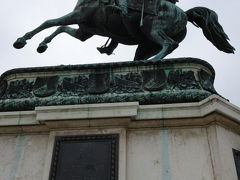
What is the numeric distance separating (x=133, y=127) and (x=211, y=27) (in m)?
3.42

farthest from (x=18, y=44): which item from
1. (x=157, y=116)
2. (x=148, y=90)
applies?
(x=157, y=116)

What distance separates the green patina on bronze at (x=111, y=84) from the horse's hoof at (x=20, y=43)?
116 cm

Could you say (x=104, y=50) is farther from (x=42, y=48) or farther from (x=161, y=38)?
(x=161, y=38)

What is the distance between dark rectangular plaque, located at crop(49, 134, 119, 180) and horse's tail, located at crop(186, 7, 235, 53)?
3548 millimetres

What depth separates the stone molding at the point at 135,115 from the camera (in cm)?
471

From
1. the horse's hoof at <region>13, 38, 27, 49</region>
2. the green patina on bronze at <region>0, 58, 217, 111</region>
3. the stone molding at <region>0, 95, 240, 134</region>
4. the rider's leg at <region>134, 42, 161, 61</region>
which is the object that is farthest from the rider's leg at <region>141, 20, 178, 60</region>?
the horse's hoof at <region>13, 38, 27, 49</region>

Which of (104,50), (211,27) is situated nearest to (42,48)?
(104,50)

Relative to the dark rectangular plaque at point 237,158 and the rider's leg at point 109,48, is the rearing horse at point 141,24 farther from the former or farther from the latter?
the dark rectangular plaque at point 237,158

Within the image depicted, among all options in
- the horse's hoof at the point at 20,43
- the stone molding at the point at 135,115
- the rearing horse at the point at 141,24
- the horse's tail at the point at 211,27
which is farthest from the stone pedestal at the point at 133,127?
the horse's tail at the point at 211,27

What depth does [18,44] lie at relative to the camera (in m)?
6.88

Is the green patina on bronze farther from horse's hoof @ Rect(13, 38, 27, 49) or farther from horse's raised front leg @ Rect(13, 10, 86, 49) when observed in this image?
horse's raised front leg @ Rect(13, 10, 86, 49)

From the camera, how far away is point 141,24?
6547mm

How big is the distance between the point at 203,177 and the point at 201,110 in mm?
840

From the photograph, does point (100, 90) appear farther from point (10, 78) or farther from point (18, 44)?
point (18, 44)
